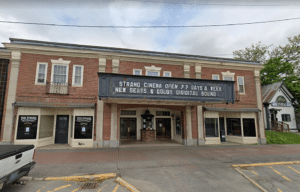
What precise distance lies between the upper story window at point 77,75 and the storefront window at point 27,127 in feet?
12.1

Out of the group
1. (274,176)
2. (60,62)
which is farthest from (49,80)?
(274,176)

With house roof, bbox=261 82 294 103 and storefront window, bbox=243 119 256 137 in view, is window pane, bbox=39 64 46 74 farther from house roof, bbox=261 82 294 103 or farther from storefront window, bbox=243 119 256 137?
house roof, bbox=261 82 294 103

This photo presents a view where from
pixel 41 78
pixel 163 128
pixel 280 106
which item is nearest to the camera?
pixel 41 78

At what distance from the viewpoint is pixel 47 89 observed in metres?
11.3

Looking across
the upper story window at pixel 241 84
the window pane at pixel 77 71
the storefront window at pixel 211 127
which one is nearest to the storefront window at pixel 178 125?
the storefront window at pixel 211 127

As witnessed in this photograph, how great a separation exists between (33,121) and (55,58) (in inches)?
191

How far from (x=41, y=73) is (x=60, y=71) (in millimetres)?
1280

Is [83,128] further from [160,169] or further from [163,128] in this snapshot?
[163,128]

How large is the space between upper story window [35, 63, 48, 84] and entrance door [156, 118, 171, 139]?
10.3 metres

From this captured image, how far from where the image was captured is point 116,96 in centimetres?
891

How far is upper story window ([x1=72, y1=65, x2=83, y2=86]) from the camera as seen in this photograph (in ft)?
39.2

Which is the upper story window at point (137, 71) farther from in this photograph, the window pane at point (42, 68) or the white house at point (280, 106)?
the white house at point (280, 106)

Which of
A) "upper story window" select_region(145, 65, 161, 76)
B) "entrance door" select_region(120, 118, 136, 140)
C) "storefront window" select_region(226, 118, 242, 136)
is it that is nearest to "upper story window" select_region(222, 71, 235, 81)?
"storefront window" select_region(226, 118, 242, 136)

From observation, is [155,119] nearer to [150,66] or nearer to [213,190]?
[150,66]
